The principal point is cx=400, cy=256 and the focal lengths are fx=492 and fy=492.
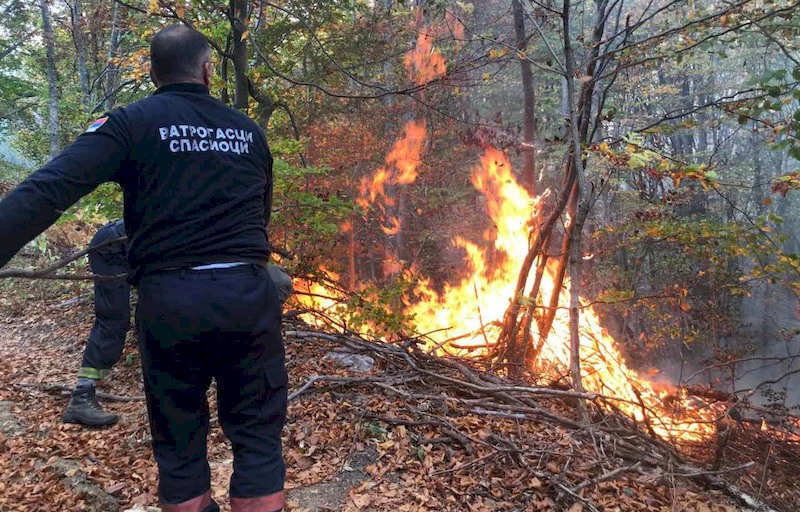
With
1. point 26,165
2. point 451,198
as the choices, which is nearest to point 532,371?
point 451,198

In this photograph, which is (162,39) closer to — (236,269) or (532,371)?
(236,269)

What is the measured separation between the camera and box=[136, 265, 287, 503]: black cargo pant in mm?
2004

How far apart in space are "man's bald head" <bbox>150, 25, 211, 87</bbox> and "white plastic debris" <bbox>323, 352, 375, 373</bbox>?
132 inches

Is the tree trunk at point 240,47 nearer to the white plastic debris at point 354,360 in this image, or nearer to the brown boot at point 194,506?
the white plastic debris at point 354,360

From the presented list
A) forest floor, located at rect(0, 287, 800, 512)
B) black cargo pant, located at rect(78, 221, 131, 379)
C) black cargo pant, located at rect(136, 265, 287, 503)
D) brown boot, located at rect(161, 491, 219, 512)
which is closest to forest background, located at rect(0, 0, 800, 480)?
black cargo pant, located at rect(78, 221, 131, 379)

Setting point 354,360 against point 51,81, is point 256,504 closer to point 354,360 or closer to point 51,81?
point 354,360

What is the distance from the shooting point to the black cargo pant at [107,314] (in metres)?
4.04

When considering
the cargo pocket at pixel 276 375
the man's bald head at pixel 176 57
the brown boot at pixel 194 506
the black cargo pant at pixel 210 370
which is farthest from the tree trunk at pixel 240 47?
the brown boot at pixel 194 506

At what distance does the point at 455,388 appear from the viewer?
4.80 metres

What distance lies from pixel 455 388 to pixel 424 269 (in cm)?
1338

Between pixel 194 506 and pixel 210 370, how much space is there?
597mm

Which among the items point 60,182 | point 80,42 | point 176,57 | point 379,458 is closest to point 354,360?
point 379,458

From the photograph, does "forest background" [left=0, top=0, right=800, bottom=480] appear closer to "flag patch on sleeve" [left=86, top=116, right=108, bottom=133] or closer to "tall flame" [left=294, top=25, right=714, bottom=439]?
"tall flame" [left=294, top=25, right=714, bottom=439]

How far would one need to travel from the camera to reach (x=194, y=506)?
2158 mm
